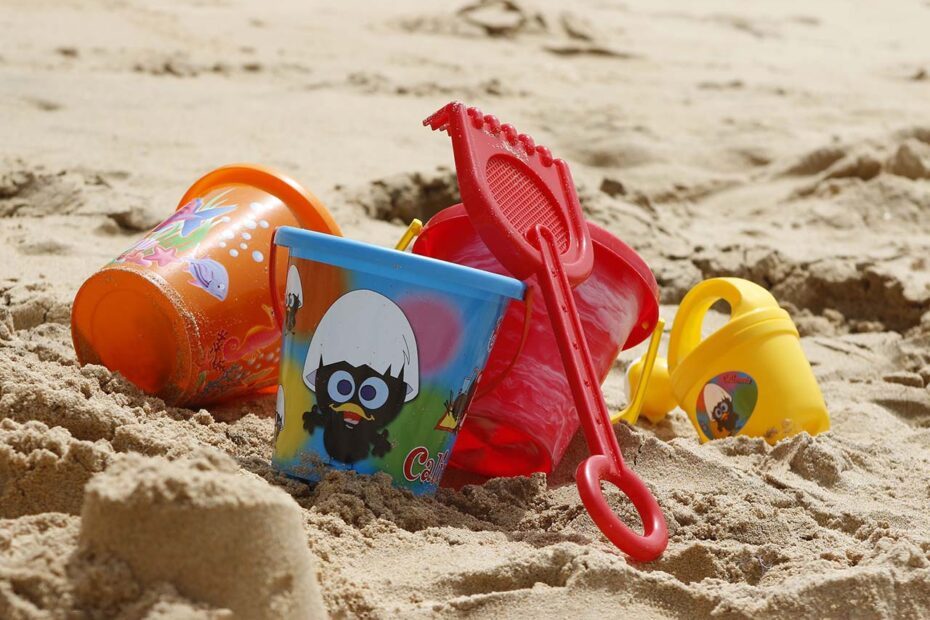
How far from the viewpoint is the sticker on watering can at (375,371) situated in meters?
1.54

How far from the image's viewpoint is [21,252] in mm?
2469

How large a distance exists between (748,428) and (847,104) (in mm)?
3518

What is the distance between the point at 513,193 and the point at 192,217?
55cm

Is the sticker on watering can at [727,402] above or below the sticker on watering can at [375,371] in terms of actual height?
below

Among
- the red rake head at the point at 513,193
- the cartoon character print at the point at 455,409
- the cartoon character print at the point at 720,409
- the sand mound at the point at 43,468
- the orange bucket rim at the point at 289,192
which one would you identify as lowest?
the cartoon character print at the point at 720,409

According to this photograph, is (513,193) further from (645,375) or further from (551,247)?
(645,375)

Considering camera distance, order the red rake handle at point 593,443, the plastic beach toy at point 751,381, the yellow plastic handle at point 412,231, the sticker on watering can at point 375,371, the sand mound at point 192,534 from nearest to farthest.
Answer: the sand mound at point 192,534 < the red rake handle at point 593,443 < the sticker on watering can at point 375,371 < the yellow plastic handle at point 412,231 < the plastic beach toy at point 751,381

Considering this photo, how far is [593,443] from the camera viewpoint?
61.2 inches

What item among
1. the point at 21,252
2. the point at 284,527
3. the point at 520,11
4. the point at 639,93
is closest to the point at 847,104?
the point at 639,93

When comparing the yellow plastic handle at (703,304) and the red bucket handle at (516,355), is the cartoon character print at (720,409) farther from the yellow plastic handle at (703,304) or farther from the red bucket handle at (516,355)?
the red bucket handle at (516,355)

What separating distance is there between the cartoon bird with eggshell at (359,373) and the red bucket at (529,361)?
0.22 m

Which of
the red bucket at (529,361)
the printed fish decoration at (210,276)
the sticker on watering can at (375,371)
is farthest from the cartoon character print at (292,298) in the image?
the red bucket at (529,361)

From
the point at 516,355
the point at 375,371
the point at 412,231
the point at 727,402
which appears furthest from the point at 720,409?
the point at 375,371

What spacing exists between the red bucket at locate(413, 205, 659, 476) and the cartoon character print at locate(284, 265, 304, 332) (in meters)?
0.32
